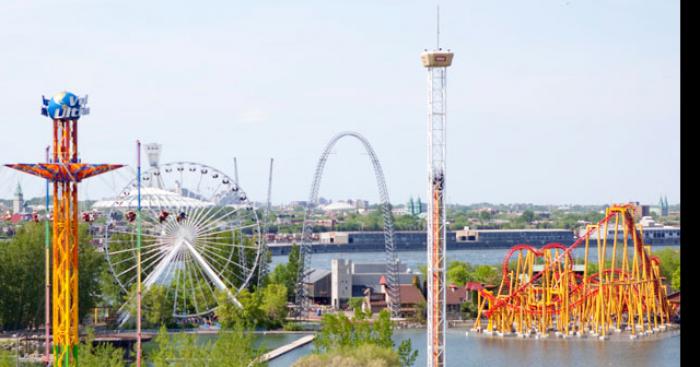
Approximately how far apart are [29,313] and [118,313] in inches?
127

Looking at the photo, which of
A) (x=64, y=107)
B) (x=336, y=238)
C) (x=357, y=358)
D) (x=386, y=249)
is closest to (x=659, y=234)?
(x=336, y=238)

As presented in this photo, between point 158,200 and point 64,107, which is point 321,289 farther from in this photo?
point 64,107

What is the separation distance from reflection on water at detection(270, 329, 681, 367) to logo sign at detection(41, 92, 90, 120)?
13.4 metres

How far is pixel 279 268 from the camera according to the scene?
46969mm

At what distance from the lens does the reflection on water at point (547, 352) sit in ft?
91.2

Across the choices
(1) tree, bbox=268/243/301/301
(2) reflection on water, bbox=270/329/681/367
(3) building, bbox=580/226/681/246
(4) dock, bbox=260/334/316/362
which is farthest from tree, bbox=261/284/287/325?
(3) building, bbox=580/226/681/246

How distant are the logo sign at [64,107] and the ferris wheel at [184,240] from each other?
20.3 meters

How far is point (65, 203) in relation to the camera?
1438cm

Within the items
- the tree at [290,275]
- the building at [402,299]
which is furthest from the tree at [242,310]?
the tree at [290,275]

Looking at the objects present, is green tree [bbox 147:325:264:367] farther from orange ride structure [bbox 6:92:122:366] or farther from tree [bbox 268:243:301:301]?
tree [bbox 268:243:301:301]

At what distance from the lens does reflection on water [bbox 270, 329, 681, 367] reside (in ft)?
91.2

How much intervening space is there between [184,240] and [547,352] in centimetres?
1248

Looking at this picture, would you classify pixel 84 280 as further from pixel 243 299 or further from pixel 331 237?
pixel 331 237
